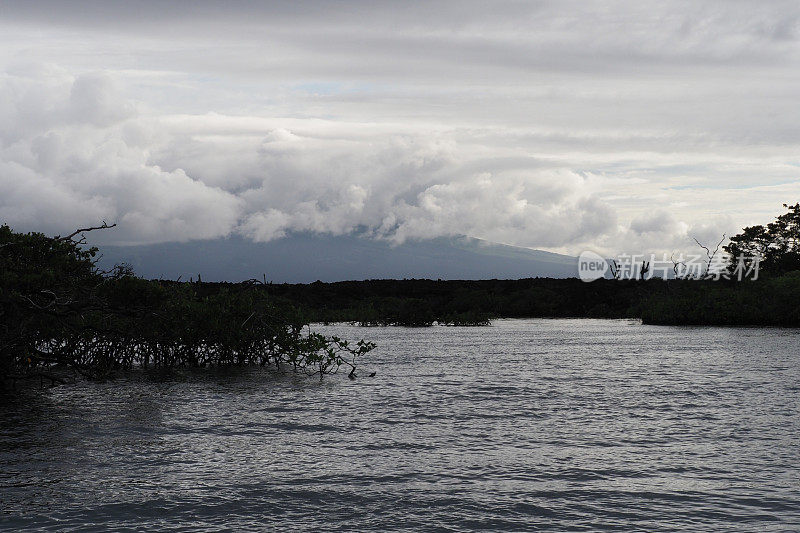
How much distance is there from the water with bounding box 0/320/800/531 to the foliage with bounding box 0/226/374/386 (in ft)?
5.72

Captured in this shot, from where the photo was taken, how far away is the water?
42.2 ft

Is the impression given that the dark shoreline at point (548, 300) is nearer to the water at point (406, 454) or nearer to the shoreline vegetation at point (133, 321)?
the shoreline vegetation at point (133, 321)

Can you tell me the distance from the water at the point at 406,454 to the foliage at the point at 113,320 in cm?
174

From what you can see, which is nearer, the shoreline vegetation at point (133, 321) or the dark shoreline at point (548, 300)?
the shoreline vegetation at point (133, 321)

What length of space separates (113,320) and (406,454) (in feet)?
61.5

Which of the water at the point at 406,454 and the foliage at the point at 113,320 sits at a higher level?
the foliage at the point at 113,320

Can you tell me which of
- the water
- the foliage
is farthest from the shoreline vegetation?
the water

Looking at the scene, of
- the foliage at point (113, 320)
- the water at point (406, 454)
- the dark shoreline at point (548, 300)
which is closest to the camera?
the water at point (406, 454)

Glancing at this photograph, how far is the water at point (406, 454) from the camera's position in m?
12.9

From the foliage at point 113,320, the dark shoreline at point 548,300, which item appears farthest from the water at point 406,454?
the dark shoreline at point 548,300

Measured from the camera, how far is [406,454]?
17297 millimetres

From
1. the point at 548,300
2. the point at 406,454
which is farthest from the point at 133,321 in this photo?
the point at 548,300

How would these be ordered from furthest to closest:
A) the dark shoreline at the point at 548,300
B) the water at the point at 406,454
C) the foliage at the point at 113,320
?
the dark shoreline at the point at 548,300 < the foliage at the point at 113,320 < the water at the point at 406,454

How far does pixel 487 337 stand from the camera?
6353cm
